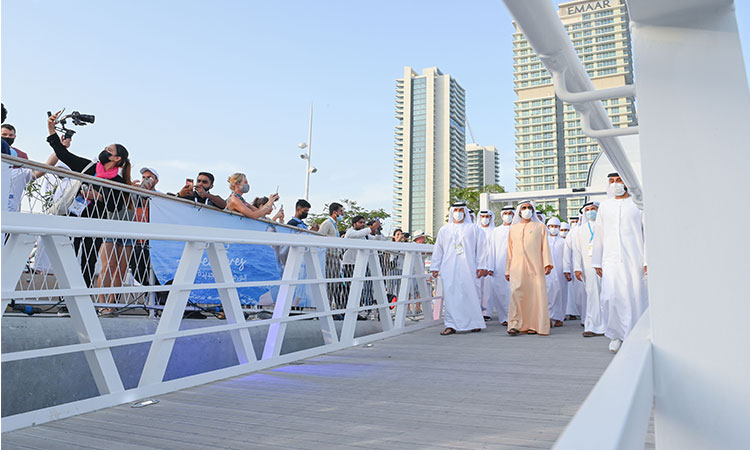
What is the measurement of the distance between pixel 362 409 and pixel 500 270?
20.1 ft

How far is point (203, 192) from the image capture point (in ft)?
20.7

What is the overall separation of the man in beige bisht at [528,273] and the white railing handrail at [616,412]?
5.97 meters

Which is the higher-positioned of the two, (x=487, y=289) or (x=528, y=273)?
(x=528, y=273)

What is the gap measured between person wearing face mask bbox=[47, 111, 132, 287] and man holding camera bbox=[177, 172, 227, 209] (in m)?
0.97

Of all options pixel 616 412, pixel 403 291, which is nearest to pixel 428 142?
pixel 403 291

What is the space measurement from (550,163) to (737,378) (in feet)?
226

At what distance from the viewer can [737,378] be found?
1.24m

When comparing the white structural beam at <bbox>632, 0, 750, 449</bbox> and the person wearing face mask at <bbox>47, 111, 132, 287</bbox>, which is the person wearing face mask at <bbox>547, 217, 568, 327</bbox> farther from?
the white structural beam at <bbox>632, 0, 750, 449</bbox>

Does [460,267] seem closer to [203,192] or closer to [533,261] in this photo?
[533,261]

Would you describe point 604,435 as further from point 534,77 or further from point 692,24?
point 534,77

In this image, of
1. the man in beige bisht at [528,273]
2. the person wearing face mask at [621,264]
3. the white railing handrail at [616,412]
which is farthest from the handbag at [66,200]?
the person wearing face mask at [621,264]

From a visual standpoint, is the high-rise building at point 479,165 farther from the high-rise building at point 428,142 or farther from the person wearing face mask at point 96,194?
the person wearing face mask at point 96,194

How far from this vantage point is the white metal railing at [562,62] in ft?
4.39

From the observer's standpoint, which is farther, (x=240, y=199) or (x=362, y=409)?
(x=240, y=199)
